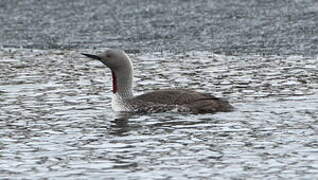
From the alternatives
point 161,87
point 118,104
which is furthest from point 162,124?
point 161,87

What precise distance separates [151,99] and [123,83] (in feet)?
3.06

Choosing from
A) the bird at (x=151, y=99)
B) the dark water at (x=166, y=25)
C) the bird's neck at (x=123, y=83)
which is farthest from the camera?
the dark water at (x=166, y=25)

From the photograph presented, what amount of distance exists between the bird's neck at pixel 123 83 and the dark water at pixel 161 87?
0.32 meters

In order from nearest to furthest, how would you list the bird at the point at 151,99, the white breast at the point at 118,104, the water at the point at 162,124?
the water at the point at 162,124 < the bird at the point at 151,99 < the white breast at the point at 118,104

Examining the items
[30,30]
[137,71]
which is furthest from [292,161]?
[30,30]

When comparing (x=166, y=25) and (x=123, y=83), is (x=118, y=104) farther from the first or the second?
(x=166, y=25)

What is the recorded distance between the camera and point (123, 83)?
14922 millimetres

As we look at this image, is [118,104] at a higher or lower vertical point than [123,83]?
lower

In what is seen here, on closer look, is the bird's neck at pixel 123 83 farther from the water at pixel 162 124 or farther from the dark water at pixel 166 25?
the dark water at pixel 166 25

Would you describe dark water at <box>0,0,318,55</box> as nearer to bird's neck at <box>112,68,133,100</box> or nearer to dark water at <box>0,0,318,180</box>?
dark water at <box>0,0,318,180</box>

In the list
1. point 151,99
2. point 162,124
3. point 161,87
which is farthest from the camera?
point 161,87

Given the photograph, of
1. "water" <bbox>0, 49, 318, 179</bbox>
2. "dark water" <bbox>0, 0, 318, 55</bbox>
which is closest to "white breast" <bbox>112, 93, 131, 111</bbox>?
"water" <bbox>0, 49, 318, 179</bbox>

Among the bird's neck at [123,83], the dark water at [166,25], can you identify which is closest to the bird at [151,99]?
the bird's neck at [123,83]

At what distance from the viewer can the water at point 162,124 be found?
10227 millimetres
